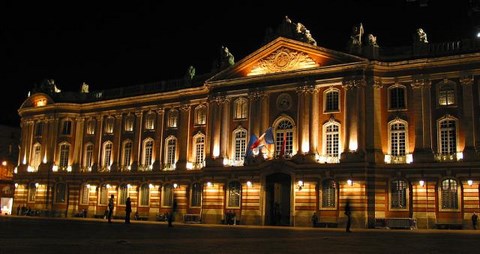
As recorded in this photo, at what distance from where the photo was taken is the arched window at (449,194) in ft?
129

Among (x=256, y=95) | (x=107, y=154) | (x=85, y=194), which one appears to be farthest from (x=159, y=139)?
(x=256, y=95)

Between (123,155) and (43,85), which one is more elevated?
(43,85)

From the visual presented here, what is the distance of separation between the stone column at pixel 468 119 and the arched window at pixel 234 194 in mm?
17049

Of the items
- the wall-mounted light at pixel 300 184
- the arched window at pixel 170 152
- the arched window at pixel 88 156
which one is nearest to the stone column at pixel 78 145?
the arched window at pixel 88 156

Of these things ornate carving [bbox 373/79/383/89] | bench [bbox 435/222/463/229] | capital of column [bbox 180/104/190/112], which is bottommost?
bench [bbox 435/222/463/229]

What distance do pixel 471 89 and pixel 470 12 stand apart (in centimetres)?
1800

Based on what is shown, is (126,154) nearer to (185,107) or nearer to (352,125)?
(185,107)

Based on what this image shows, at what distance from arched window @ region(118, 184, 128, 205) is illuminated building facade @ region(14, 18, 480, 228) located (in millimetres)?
98

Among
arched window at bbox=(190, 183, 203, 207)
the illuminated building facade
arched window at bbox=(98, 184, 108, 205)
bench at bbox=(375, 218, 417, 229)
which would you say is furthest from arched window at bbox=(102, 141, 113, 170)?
bench at bbox=(375, 218, 417, 229)

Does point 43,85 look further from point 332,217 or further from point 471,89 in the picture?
point 471,89

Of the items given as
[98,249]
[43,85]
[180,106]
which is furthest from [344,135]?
[43,85]

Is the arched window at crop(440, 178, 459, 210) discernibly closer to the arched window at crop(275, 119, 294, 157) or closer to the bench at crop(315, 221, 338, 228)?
the bench at crop(315, 221, 338, 228)

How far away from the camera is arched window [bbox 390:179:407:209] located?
40.8m

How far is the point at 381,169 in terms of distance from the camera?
41.2 m
